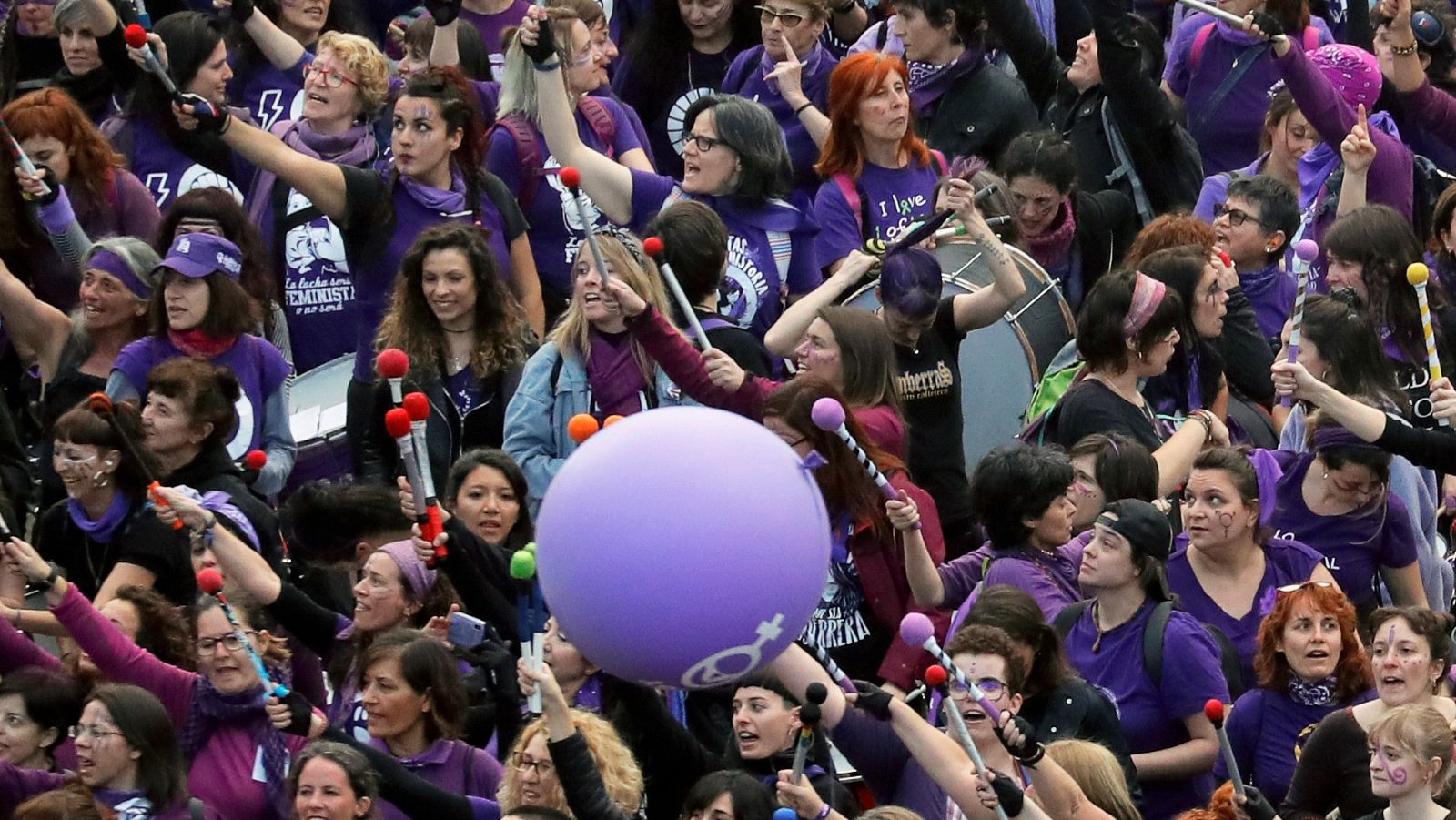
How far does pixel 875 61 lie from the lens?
1080 cm

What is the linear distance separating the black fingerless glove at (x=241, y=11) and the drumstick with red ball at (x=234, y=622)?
358cm

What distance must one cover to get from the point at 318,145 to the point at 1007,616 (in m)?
3.85

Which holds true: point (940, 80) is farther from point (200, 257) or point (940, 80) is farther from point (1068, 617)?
point (1068, 617)

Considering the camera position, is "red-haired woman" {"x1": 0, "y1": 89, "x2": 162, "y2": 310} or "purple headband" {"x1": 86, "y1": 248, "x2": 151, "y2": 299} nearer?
"purple headband" {"x1": 86, "y1": 248, "x2": 151, "y2": 299}

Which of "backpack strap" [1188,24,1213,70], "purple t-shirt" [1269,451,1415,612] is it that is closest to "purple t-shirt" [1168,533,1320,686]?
"purple t-shirt" [1269,451,1415,612]

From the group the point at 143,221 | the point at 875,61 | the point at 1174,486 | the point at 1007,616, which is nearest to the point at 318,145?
the point at 143,221

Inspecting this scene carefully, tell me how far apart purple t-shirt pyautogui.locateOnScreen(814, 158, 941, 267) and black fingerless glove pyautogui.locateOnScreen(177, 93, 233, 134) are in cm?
194

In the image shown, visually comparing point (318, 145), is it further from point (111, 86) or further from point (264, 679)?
point (264, 679)

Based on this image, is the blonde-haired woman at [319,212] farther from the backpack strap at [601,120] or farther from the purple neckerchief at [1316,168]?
the purple neckerchief at [1316,168]

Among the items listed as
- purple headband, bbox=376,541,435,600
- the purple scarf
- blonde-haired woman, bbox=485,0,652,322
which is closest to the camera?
purple headband, bbox=376,541,435,600

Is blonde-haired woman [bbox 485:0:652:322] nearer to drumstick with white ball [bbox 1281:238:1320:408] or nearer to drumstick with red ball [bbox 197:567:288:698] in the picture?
drumstick with white ball [bbox 1281:238:1320:408]

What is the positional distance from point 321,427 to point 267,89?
1926 millimetres

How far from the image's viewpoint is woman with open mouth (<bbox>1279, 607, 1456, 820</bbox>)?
8.16 meters

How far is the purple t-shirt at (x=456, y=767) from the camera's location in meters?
8.43
